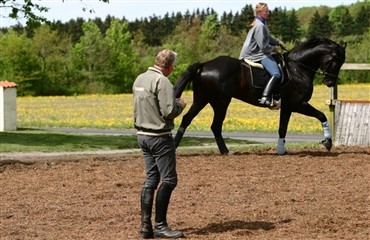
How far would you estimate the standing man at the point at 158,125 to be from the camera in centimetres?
884

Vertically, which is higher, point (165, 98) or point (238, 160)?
point (165, 98)

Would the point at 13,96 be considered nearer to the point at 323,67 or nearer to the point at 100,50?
the point at 323,67

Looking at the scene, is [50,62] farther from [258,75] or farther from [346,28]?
[258,75]

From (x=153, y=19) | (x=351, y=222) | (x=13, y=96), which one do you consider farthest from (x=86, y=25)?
(x=351, y=222)

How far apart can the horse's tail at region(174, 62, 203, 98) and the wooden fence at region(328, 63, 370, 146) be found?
4.53 metres

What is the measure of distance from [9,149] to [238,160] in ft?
21.6

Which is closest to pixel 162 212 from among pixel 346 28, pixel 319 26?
pixel 346 28

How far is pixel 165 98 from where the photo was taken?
8828mm

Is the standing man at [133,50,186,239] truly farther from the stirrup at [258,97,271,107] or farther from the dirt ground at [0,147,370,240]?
the stirrup at [258,97,271,107]

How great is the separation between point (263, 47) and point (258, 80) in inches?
28.4

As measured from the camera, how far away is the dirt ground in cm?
952

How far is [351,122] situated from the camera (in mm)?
19797

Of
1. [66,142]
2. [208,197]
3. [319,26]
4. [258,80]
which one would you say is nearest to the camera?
[208,197]

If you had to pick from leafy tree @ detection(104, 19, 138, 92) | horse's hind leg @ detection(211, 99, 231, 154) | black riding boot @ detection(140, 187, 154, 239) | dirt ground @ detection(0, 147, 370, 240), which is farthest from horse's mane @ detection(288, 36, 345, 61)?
leafy tree @ detection(104, 19, 138, 92)
